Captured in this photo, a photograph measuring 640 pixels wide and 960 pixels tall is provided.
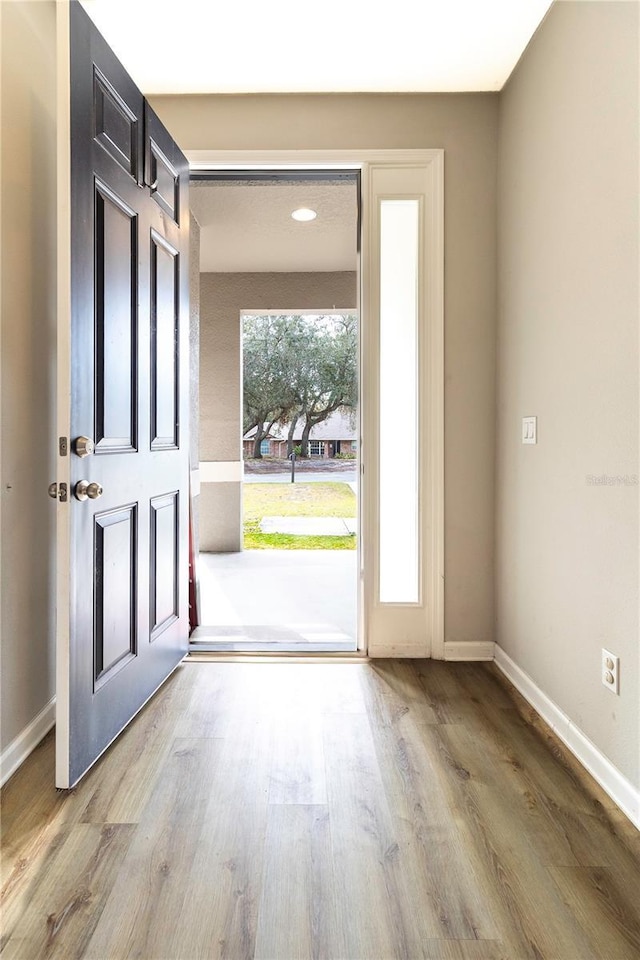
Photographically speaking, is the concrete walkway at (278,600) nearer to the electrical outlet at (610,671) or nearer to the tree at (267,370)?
the electrical outlet at (610,671)

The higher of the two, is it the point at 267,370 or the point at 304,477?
the point at 267,370

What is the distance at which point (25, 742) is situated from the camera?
177 cm

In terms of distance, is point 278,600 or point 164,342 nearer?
point 164,342

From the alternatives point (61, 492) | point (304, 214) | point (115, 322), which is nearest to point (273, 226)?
point (304, 214)

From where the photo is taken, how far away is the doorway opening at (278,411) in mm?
3178

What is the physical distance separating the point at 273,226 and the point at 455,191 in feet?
6.38

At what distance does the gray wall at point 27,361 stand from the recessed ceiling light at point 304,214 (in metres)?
2.04

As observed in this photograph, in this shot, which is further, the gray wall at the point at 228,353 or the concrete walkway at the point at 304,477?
the concrete walkway at the point at 304,477

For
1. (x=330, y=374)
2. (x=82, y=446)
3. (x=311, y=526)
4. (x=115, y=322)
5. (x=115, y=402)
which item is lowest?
(x=311, y=526)

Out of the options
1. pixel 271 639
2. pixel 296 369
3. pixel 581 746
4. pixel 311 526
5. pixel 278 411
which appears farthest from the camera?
pixel 278 411

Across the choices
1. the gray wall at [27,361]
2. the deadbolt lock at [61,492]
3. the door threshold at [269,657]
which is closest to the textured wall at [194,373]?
the door threshold at [269,657]

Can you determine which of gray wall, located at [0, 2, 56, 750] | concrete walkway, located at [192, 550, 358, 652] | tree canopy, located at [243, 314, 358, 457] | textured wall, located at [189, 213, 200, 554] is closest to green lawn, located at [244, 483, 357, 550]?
tree canopy, located at [243, 314, 358, 457]

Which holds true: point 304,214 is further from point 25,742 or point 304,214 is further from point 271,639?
point 25,742

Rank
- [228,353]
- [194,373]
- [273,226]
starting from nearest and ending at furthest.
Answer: [194,373] < [273,226] < [228,353]
